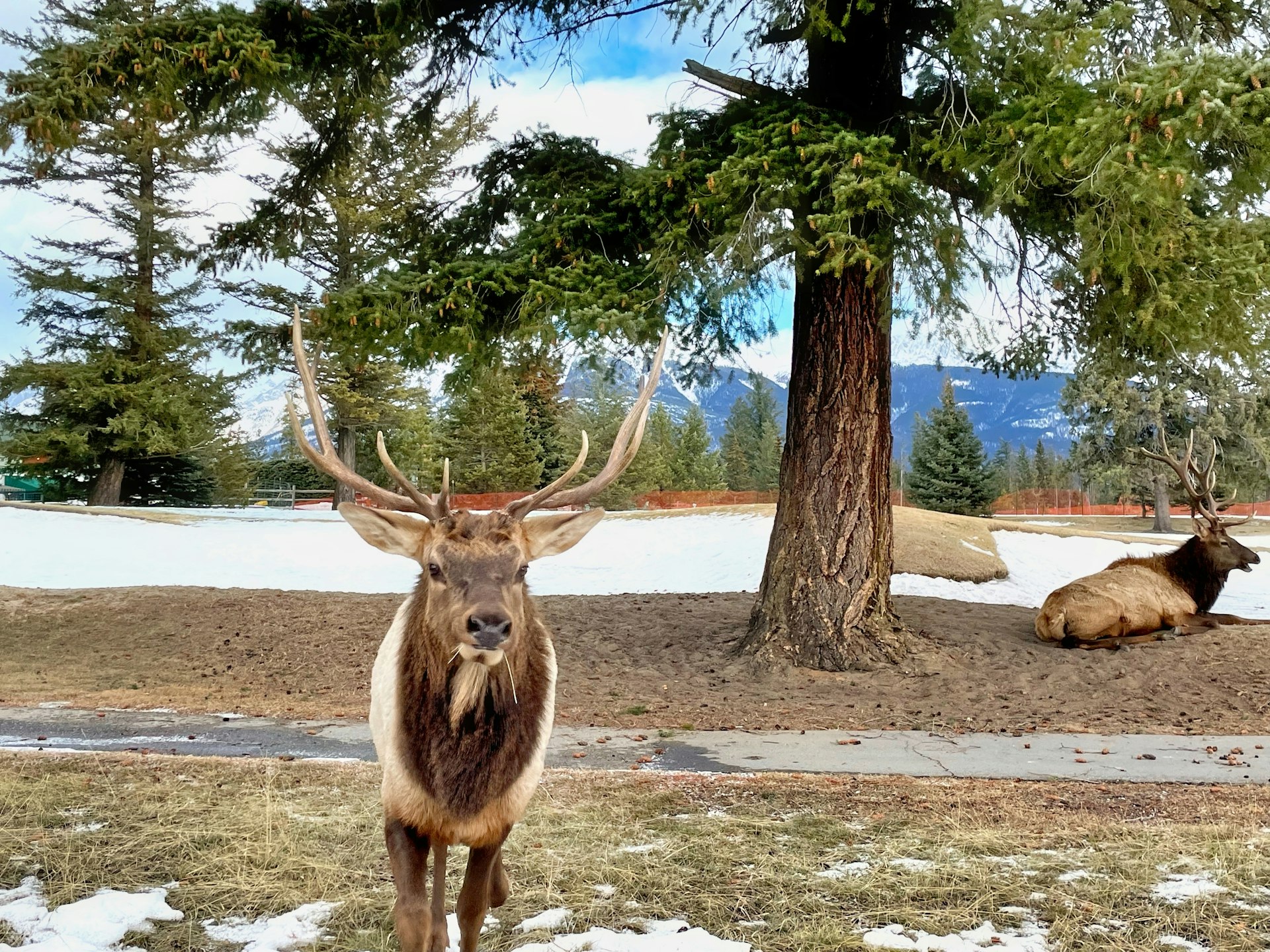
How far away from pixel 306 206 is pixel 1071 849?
11.1 metres

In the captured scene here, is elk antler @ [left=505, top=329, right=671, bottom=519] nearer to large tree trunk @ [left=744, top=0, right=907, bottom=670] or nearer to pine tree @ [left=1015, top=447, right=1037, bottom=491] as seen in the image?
large tree trunk @ [left=744, top=0, right=907, bottom=670]

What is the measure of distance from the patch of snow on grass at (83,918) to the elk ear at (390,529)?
6.53ft

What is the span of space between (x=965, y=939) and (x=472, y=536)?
8.90 ft

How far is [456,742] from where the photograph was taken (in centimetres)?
383

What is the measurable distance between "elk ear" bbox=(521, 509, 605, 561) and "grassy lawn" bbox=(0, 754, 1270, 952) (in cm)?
169

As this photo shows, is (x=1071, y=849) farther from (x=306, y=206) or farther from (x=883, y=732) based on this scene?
(x=306, y=206)

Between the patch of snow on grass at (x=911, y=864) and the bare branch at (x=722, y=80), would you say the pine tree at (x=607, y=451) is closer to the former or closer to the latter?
the bare branch at (x=722, y=80)

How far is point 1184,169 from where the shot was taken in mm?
7621

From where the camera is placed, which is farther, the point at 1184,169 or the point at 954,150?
the point at 954,150

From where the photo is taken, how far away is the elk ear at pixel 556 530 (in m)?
4.16

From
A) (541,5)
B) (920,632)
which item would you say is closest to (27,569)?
(541,5)

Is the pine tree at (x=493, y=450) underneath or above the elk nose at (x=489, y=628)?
above

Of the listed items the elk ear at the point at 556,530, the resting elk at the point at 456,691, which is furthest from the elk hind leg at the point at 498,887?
the elk ear at the point at 556,530

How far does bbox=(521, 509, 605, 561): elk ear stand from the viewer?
164 inches
